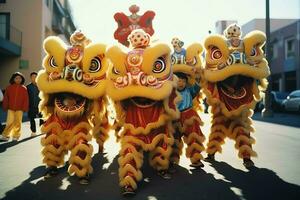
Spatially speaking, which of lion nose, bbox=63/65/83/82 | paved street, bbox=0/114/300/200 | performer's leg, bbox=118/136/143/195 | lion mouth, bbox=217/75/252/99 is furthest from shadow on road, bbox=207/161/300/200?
lion nose, bbox=63/65/83/82

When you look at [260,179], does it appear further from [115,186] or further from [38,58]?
[38,58]

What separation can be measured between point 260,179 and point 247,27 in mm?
45211

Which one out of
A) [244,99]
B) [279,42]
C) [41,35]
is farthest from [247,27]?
[244,99]

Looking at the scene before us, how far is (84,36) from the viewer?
19.3 feet

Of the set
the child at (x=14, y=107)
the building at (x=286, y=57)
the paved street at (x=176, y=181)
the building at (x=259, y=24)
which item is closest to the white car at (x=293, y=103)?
the building at (x=286, y=57)

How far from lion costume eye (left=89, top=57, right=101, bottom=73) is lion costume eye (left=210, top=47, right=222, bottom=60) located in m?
1.97

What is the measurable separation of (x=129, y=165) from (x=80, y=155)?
84 centimetres

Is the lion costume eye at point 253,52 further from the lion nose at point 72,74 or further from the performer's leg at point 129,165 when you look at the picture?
the lion nose at point 72,74

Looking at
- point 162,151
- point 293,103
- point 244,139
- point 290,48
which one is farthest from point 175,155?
point 290,48

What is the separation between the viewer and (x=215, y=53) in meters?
6.51

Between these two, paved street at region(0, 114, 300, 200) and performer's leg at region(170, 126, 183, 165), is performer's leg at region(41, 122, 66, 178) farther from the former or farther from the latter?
performer's leg at region(170, 126, 183, 165)

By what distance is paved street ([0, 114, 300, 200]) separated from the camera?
4.79 meters

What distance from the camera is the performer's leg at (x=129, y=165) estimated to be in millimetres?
4820

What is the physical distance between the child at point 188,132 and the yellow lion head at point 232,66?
0.36m
